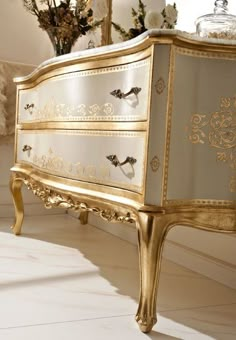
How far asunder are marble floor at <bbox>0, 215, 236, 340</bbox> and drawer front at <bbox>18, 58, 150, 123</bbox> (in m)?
0.60

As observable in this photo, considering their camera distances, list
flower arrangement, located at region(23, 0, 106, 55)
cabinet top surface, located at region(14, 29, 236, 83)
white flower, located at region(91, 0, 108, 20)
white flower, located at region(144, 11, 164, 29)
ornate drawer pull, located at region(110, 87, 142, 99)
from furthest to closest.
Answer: flower arrangement, located at region(23, 0, 106, 55)
white flower, located at region(91, 0, 108, 20)
white flower, located at region(144, 11, 164, 29)
ornate drawer pull, located at region(110, 87, 142, 99)
cabinet top surface, located at region(14, 29, 236, 83)

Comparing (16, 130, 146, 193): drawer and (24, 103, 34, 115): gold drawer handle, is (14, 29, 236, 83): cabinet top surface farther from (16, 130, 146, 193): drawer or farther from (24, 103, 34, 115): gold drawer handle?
(24, 103, 34, 115): gold drawer handle

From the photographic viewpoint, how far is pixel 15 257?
2072mm

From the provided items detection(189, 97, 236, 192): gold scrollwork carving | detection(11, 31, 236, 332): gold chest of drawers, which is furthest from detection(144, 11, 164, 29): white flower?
detection(189, 97, 236, 192): gold scrollwork carving

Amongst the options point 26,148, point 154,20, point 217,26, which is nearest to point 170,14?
point 154,20

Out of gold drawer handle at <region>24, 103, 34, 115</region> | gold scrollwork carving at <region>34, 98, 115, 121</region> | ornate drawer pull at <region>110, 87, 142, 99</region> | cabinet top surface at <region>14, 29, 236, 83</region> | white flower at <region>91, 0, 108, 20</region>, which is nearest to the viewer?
cabinet top surface at <region>14, 29, 236, 83</region>

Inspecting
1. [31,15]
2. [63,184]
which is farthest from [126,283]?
[31,15]

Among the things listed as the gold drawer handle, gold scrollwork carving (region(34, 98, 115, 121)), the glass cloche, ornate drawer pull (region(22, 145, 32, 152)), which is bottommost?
ornate drawer pull (region(22, 145, 32, 152))

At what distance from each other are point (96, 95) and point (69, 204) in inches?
16.8

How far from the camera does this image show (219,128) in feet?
4.28

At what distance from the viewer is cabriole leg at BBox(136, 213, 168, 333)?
1.29 m

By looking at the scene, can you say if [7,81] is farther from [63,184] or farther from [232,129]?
[232,129]

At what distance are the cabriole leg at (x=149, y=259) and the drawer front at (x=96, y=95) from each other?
0.29 metres

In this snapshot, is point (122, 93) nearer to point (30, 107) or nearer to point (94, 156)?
point (94, 156)
